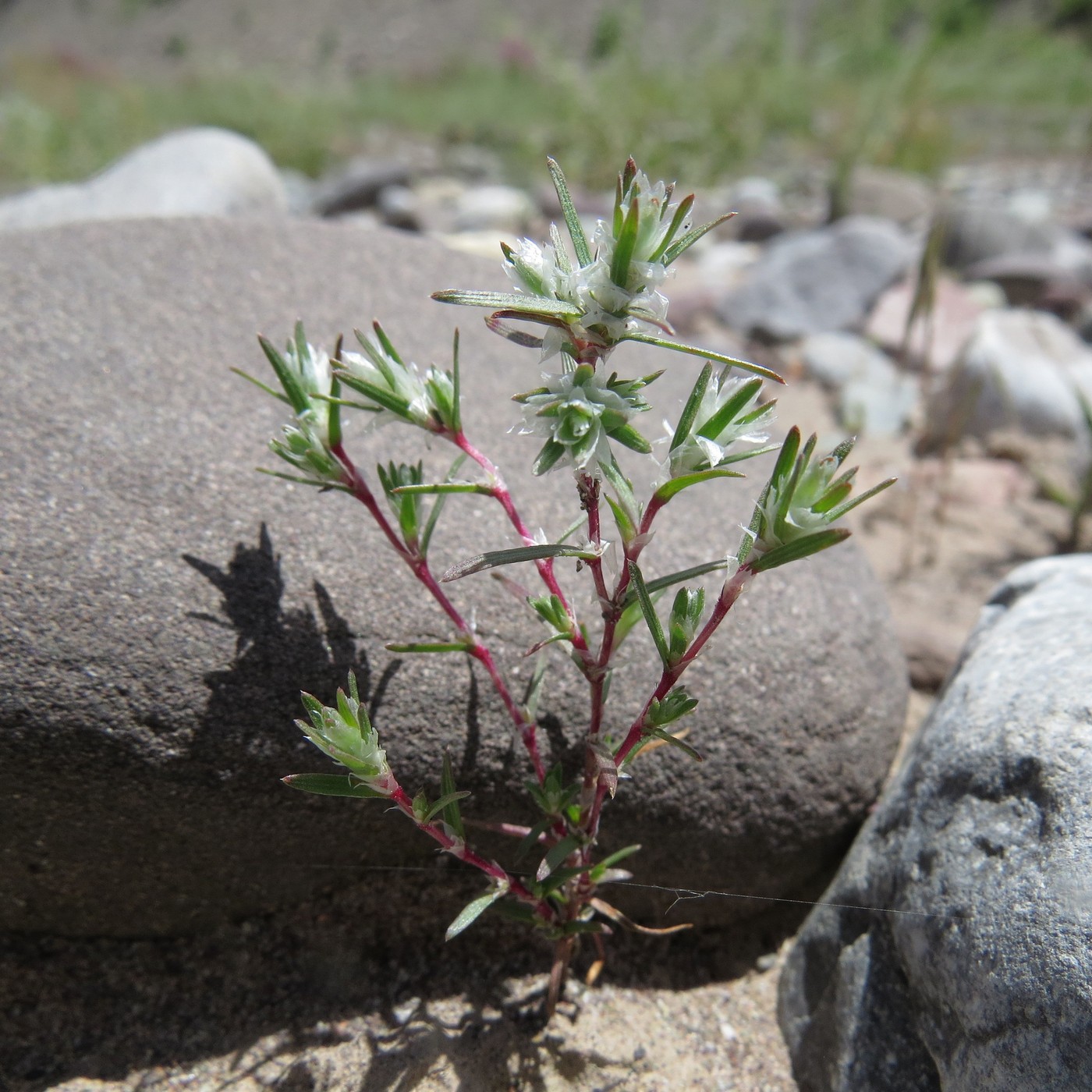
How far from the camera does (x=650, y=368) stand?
253 centimetres

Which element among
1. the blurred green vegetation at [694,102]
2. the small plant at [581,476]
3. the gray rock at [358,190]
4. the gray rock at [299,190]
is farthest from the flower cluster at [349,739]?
the gray rock at [358,190]

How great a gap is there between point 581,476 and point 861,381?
3.65 meters

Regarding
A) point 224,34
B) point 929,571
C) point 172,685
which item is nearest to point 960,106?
point 929,571

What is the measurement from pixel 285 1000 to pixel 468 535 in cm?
95

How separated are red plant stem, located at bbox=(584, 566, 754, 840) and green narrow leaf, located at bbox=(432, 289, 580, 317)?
415mm

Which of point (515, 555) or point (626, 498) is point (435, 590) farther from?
point (626, 498)

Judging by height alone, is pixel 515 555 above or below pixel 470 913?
above

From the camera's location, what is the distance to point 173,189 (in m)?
4.05

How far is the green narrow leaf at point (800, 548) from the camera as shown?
1.07 meters

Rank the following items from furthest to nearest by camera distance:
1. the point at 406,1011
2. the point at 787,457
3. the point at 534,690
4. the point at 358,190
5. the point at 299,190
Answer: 1. the point at 299,190
2. the point at 358,190
3. the point at 406,1011
4. the point at 534,690
5. the point at 787,457

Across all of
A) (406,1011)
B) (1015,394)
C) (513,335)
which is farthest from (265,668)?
(1015,394)

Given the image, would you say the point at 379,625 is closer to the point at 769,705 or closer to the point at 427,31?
the point at 769,705

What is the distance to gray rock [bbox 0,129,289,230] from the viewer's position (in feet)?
12.7

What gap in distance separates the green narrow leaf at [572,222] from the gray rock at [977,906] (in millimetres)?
1063
